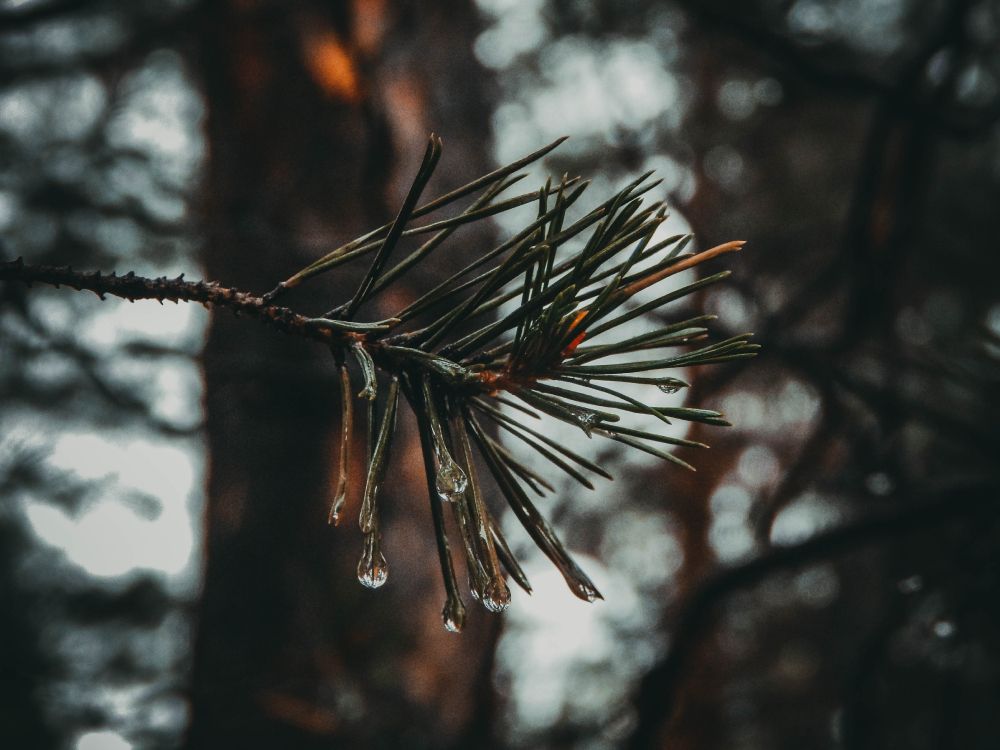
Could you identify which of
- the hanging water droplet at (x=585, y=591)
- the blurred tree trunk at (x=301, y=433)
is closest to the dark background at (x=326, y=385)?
the blurred tree trunk at (x=301, y=433)

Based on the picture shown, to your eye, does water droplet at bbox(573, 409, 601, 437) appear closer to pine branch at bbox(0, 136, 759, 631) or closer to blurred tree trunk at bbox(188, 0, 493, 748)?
pine branch at bbox(0, 136, 759, 631)

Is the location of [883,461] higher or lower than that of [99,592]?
lower

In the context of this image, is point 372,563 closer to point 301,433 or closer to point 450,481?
point 450,481

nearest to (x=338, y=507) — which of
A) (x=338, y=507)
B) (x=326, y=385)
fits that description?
(x=338, y=507)

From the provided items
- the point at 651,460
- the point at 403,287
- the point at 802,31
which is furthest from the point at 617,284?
the point at 651,460

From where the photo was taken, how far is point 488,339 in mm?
421

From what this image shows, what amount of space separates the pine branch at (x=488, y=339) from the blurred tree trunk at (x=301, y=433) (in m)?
0.88

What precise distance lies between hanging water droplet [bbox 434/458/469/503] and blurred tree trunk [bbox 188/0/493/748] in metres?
0.91

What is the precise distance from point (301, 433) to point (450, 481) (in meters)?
1.07

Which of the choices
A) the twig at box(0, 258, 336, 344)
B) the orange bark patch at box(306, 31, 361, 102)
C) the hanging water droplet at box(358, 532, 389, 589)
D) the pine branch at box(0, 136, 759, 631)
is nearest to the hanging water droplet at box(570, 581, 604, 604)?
the pine branch at box(0, 136, 759, 631)

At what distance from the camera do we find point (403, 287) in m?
1.38

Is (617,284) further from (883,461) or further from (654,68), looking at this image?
(654,68)

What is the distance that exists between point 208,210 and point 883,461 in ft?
4.82

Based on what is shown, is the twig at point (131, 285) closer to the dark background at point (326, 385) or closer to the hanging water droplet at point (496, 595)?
the hanging water droplet at point (496, 595)
